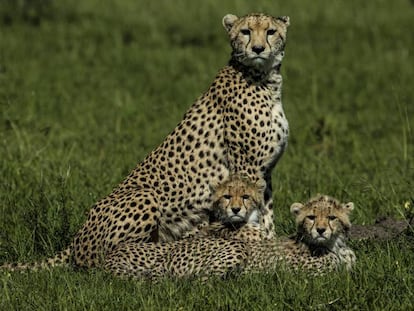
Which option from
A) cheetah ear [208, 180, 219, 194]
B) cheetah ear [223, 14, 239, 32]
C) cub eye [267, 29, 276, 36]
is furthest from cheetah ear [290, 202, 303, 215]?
cheetah ear [223, 14, 239, 32]

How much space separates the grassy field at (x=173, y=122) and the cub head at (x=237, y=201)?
1.83ft

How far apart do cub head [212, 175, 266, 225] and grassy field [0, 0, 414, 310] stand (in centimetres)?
56

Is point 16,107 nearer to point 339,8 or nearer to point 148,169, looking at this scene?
point 148,169

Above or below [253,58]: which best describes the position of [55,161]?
below

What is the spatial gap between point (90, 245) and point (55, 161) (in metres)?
2.41

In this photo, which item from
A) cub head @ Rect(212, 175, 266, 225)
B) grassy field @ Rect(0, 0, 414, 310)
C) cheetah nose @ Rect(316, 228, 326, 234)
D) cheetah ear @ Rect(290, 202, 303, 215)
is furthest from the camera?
cub head @ Rect(212, 175, 266, 225)

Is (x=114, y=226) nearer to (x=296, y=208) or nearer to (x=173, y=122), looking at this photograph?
(x=296, y=208)

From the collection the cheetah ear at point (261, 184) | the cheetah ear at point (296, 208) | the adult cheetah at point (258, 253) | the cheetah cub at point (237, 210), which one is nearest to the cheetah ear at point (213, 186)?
the cheetah cub at point (237, 210)

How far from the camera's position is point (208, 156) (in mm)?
6109

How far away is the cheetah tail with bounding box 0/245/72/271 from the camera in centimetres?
573

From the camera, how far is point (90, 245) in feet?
19.4

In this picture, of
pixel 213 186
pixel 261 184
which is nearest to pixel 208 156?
pixel 213 186

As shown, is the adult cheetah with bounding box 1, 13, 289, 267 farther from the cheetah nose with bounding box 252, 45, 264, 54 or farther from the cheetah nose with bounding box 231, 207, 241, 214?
the cheetah nose with bounding box 231, 207, 241, 214

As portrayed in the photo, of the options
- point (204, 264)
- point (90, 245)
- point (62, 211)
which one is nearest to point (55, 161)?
point (62, 211)
